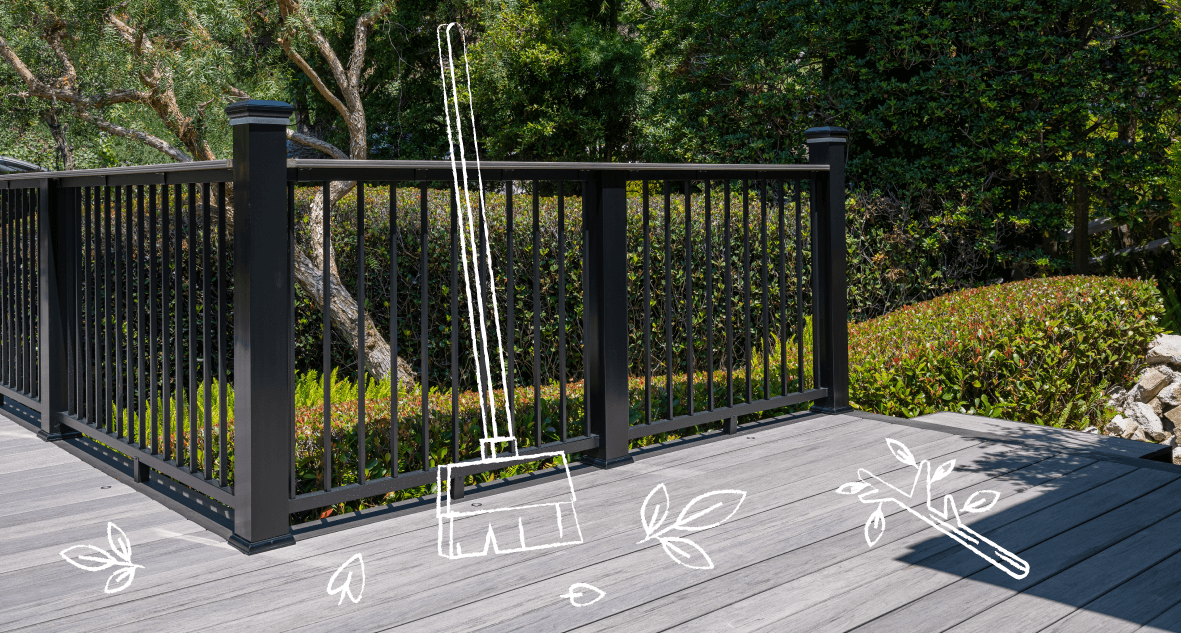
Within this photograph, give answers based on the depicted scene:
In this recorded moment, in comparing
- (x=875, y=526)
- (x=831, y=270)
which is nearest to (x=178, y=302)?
(x=875, y=526)

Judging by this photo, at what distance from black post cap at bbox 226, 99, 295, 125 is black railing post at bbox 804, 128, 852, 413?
2.68 metres

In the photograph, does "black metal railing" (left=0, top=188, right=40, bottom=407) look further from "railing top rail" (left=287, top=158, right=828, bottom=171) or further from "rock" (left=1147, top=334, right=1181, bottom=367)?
"rock" (left=1147, top=334, right=1181, bottom=367)

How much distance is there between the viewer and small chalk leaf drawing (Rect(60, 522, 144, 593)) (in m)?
2.48

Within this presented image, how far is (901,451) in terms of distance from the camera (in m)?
3.81

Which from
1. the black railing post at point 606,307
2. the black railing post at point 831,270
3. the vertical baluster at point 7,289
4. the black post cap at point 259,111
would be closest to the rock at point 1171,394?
the black railing post at point 831,270

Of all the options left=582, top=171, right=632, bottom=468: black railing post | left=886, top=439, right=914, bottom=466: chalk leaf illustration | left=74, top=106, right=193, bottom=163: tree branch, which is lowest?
left=886, top=439, right=914, bottom=466: chalk leaf illustration

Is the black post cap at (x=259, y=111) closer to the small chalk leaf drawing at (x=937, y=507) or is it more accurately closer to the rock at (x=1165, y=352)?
the small chalk leaf drawing at (x=937, y=507)

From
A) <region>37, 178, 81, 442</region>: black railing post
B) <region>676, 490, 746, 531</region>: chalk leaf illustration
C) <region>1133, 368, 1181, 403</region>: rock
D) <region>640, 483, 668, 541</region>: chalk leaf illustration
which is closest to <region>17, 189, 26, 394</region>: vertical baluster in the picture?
<region>37, 178, 81, 442</region>: black railing post

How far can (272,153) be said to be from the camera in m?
2.63

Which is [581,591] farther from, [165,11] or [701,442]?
[165,11]

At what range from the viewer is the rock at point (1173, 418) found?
243 inches

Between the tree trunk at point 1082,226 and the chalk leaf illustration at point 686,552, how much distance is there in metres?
6.92

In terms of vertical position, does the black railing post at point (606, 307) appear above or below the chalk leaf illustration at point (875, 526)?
above

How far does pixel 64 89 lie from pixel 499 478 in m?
6.08
